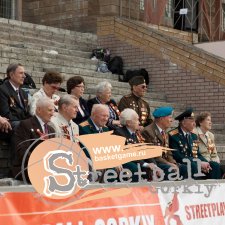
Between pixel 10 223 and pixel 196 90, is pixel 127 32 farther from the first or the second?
pixel 10 223

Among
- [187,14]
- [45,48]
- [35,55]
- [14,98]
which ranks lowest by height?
[14,98]

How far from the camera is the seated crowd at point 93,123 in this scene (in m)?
6.95

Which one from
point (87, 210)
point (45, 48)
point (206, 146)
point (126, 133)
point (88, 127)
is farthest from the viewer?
point (45, 48)

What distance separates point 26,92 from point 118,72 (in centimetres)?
655

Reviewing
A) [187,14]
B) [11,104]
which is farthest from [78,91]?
[187,14]

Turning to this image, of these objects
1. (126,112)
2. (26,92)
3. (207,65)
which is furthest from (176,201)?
(207,65)

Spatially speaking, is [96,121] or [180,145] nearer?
[96,121]

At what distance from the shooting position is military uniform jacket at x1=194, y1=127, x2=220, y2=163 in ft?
33.8

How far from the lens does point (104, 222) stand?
17.3 ft

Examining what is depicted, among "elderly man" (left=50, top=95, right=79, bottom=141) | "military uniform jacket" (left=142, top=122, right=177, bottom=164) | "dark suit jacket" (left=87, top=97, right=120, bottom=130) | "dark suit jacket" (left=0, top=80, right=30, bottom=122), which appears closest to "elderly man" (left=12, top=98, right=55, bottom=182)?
"elderly man" (left=50, top=95, right=79, bottom=141)

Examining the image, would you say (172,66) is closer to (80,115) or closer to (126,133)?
(80,115)

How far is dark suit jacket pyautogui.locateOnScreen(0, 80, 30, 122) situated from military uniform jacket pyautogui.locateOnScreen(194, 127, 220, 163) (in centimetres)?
348

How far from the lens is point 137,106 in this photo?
32.6ft

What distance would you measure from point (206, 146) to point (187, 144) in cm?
85
